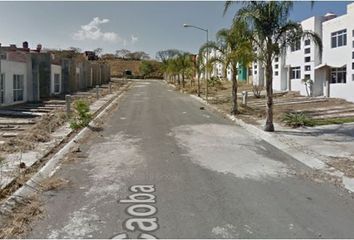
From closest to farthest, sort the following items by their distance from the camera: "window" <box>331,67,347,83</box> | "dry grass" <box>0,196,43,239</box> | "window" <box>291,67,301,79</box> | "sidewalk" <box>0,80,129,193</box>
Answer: "dry grass" <box>0,196,43,239</box> < "sidewalk" <box>0,80,129,193</box> < "window" <box>331,67,347,83</box> < "window" <box>291,67,301,79</box>

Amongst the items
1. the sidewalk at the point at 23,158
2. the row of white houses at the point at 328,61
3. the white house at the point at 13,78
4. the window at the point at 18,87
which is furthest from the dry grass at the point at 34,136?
the row of white houses at the point at 328,61

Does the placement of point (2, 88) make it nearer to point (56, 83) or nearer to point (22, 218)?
point (56, 83)

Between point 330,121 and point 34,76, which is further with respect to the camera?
point 34,76

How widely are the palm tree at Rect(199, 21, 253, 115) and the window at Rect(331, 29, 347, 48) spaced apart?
29.6 feet

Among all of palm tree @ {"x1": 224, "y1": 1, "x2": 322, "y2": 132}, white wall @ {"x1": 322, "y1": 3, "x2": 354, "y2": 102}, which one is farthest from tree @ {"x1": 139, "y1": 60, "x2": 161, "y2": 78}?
palm tree @ {"x1": 224, "y1": 1, "x2": 322, "y2": 132}

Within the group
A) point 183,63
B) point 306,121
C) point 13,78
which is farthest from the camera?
point 183,63

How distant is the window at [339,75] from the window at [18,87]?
875 inches

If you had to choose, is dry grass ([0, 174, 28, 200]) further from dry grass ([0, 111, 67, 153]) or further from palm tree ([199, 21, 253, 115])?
palm tree ([199, 21, 253, 115])

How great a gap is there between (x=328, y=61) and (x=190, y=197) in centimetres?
2483

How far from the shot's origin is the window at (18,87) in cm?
2455

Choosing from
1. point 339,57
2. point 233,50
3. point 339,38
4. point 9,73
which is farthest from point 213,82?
point 9,73

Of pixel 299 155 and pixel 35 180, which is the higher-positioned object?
pixel 299 155

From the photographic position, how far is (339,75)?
27.2 meters

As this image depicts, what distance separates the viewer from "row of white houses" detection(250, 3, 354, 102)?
82.8ft
